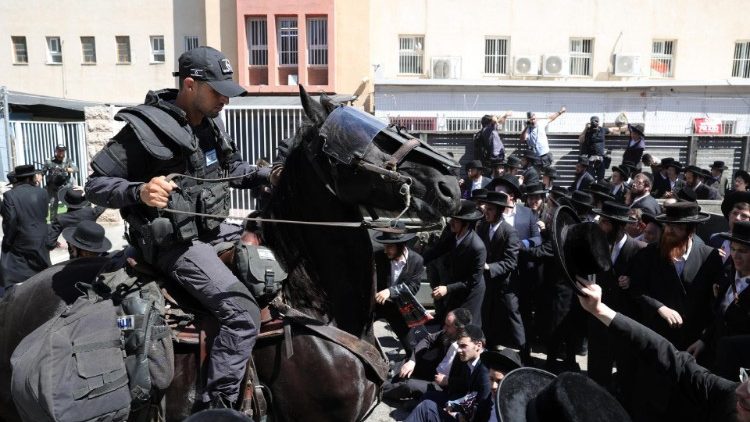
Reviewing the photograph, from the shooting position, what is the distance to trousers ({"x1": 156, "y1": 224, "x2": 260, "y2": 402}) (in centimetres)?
329

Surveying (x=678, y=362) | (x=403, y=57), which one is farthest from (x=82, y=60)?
(x=678, y=362)

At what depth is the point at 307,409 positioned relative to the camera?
347 centimetres

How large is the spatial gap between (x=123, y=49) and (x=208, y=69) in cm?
3201

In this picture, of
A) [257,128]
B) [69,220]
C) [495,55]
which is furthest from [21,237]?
[495,55]

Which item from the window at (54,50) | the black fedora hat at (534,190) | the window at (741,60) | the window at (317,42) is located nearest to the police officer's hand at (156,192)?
the black fedora hat at (534,190)

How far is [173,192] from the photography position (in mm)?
3342

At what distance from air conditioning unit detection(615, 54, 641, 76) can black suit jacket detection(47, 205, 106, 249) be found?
25808 millimetres

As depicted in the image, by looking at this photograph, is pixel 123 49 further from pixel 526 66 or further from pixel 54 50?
pixel 526 66

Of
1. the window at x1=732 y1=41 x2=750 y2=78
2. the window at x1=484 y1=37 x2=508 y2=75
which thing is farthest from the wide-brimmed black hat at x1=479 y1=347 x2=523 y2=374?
the window at x1=732 y1=41 x2=750 y2=78

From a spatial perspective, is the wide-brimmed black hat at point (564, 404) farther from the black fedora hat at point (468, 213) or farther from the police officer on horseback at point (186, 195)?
the black fedora hat at point (468, 213)

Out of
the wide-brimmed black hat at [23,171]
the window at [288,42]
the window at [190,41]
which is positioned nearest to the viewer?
the wide-brimmed black hat at [23,171]

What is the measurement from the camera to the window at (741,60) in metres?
29.5

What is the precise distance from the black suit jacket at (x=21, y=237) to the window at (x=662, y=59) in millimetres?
28728

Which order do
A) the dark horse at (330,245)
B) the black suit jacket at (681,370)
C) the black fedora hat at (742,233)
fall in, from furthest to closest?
1. the black fedora hat at (742,233)
2. the dark horse at (330,245)
3. the black suit jacket at (681,370)
